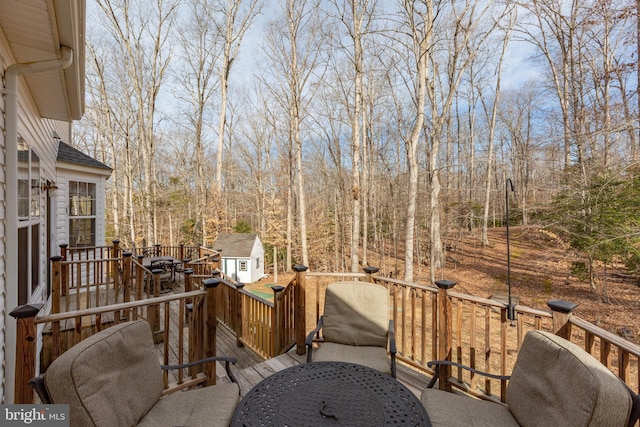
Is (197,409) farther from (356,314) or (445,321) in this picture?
(445,321)

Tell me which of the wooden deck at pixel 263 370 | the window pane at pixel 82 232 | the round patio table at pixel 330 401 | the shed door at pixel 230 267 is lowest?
the shed door at pixel 230 267

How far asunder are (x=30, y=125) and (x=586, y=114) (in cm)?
1173

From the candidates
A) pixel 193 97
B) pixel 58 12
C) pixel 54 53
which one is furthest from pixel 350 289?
pixel 193 97

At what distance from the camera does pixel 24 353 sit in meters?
1.73

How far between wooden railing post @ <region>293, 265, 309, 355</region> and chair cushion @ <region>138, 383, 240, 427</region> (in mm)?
1509

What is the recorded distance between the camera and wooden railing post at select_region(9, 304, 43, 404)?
1716mm

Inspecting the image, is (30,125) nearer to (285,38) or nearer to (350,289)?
(350,289)

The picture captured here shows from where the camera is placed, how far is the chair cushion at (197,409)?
1.79 m

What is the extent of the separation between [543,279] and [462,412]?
11702mm

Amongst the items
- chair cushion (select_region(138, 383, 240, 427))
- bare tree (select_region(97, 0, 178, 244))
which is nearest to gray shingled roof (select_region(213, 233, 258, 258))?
bare tree (select_region(97, 0, 178, 244))

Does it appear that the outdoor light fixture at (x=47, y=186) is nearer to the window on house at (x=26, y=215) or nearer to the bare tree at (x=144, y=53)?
the window on house at (x=26, y=215)

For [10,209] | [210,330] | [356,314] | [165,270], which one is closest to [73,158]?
[165,270]

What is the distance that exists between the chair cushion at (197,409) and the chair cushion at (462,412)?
1305 millimetres

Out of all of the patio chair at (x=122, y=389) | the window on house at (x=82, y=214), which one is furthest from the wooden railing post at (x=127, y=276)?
the patio chair at (x=122, y=389)
